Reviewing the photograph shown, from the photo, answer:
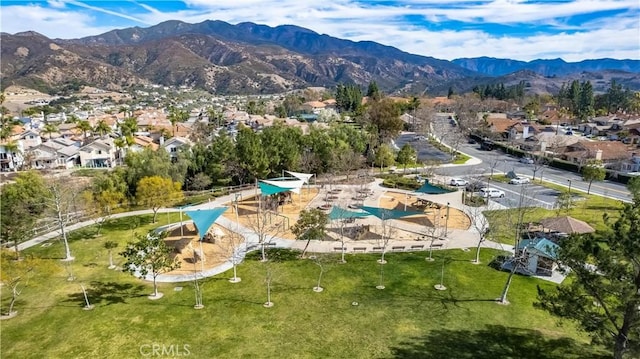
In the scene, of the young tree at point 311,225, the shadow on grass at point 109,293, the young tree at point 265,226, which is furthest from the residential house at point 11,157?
the young tree at point 311,225

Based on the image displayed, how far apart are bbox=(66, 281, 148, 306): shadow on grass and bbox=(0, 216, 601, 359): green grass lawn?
60 mm

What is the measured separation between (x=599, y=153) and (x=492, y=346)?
53.9m

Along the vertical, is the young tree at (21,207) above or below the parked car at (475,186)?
above

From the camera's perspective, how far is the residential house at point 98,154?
247ft

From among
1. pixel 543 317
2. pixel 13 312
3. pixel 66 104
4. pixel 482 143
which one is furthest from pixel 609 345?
pixel 66 104

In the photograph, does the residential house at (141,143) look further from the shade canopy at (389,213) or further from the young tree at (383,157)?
the shade canopy at (389,213)

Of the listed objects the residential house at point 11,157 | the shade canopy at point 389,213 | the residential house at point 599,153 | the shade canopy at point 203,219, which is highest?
the residential house at point 599,153

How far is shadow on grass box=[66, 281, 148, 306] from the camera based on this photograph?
22.2 m

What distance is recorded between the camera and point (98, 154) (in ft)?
251

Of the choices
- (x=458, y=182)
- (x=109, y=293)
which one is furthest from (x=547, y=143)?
(x=109, y=293)

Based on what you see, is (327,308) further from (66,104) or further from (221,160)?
(66,104)

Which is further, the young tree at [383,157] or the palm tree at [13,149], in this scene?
the palm tree at [13,149]

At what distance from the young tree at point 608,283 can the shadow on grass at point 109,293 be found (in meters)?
21.3

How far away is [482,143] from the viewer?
271 feet
